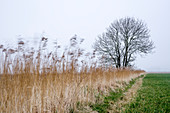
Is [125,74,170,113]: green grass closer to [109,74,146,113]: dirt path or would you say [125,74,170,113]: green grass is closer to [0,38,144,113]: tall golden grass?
[109,74,146,113]: dirt path

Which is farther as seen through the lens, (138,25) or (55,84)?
(138,25)

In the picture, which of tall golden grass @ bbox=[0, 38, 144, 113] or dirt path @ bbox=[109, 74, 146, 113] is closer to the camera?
tall golden grass @ bbox=[0, 38, 144, 113]

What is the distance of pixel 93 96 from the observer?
4.01 m

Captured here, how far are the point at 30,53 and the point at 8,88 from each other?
2.09ft

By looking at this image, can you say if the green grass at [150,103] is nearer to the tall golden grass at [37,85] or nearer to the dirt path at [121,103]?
the dirt path at [121,103]

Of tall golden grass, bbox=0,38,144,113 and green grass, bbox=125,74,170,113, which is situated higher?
tall golden grass, bbox=0,38,144,113

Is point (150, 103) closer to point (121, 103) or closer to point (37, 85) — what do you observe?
point (121, 103)

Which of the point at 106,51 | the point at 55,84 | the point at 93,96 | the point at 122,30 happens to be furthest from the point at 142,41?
the point at 55,84

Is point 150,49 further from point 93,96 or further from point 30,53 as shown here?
point 30,53

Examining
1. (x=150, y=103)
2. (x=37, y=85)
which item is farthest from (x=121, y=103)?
(x=37, y=85)

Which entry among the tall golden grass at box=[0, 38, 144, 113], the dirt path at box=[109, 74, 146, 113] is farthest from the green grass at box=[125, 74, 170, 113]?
the tall golden grass at box=[0, 38, 144, 113]

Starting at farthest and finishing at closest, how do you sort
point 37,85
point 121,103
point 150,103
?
point 150,103
point 121,103
point 37,85

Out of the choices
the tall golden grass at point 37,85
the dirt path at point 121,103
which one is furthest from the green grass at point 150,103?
the tall golden grass at point 37,85

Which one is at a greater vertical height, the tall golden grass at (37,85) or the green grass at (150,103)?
the tall golden grass at (37,85)
